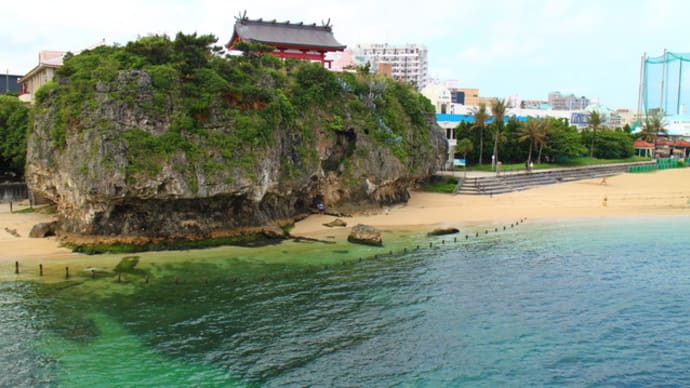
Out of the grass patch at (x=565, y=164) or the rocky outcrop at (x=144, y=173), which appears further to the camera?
the grass patch at (x=565, y=164)

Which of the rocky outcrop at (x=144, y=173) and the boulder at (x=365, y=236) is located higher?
the rocky outcrop at (x=144, y=173)

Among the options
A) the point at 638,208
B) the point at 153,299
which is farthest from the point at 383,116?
the point at 153,299

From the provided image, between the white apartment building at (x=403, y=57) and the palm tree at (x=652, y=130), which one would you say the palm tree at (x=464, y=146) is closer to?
the palm tree at (x=652, y=130)

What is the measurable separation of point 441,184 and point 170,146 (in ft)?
112

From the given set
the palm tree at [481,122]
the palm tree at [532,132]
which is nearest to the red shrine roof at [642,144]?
the palm tree at [532,132]

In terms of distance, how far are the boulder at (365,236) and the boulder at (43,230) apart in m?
20.8

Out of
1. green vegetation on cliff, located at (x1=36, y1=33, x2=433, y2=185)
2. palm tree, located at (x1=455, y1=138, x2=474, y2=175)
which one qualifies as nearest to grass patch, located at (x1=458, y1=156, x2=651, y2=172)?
palm tree, located at (x1=455, y1=138, x2=474, y2=175)

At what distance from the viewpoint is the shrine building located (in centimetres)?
6069

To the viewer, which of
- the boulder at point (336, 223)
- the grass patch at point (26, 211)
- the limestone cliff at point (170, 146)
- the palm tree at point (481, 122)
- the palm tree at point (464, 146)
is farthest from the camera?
the palm tree at point (481, 122)

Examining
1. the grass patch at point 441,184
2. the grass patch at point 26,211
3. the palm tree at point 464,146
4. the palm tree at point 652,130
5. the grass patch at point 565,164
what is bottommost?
the grass patch at point 26,211

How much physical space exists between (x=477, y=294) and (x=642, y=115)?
6275 inches

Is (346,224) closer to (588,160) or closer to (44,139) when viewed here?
(44,139)

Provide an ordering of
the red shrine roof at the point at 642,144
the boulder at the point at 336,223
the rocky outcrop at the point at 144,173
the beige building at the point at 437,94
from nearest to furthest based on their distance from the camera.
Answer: the rocky outcrop at the point at 144,173
the boulder at the point at 336,223
the red shrine roof at the point at 642,144
the beige building at the point at 437,94

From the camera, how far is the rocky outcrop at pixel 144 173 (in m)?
35.2
